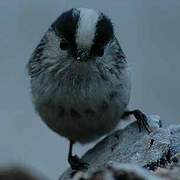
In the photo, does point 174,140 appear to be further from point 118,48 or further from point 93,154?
point 118,48

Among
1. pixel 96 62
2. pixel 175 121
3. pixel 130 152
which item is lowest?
pixel 175 121

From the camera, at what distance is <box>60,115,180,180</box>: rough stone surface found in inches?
84.0

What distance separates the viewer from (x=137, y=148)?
226 cm

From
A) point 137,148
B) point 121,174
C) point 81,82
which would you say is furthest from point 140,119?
point 121,174

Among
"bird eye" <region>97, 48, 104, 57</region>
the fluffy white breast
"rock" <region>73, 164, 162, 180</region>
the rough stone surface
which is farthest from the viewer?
"bird eye" <region>97, 48, 104, 57</region>

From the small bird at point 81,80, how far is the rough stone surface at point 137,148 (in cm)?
5

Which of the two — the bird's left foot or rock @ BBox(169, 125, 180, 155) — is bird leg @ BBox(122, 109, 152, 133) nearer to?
rock @ BBox(169, 125, 180, 155)

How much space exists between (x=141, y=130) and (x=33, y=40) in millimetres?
2375

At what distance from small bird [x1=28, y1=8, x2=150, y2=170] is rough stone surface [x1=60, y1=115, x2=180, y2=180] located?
5cm

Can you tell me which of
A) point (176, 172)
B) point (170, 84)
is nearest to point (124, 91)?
point (176, 172)

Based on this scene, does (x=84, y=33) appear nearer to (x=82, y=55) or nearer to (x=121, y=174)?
(x=82, y=55)

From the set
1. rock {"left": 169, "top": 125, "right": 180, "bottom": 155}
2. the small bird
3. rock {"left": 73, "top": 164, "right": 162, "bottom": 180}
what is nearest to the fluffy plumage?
the small bird

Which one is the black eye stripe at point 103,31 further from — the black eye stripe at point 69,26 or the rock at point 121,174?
the rock at point 121,174

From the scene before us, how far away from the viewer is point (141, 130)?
2.47 m
